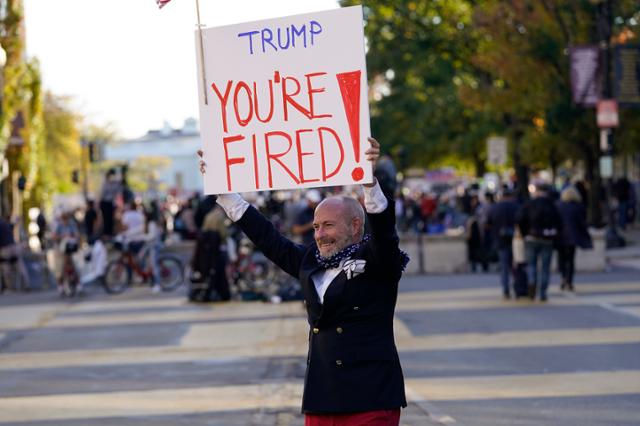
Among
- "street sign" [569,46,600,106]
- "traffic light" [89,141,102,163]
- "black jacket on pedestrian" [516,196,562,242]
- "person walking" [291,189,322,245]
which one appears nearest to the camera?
"black jacket on pedestrian" [516,196,562,242]

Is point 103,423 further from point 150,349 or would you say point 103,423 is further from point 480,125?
point 480,125

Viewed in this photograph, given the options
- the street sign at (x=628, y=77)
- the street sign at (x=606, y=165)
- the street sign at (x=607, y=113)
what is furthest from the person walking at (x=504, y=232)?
the street sign at (x=606, y=165)

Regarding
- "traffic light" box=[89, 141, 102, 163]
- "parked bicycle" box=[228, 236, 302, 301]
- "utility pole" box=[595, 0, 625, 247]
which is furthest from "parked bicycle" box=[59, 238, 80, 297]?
"traffic light" box=[89, 141, 102, 163]

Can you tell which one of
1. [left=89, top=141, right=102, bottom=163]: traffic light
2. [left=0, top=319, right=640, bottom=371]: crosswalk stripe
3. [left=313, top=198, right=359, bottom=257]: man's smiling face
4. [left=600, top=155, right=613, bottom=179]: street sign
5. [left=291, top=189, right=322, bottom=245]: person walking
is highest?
[left=89, top=141, right=102, bottom=163]: traffic light

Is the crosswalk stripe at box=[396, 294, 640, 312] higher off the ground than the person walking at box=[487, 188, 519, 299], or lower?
lower

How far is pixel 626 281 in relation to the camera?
75.2 feet

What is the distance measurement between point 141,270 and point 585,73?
38.2 feet

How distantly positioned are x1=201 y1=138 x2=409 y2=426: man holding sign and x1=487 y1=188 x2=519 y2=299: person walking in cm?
1436

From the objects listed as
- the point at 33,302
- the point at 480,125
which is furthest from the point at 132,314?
the point at 480,125

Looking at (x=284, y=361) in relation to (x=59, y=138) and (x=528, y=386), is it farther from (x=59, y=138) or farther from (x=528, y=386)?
(x=59, y=138)

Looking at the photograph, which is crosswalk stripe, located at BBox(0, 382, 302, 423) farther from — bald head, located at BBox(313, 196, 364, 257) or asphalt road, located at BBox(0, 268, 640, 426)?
bald head, located at BBox(313, 196, 364, 257)

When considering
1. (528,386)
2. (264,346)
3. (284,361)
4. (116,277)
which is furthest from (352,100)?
(116,277)

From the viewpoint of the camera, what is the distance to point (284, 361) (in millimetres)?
14016

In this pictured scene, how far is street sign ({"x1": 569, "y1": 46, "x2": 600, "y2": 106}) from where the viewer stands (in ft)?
102
